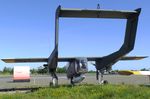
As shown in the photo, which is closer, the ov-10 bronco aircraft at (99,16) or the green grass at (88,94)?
the green grass at (88,94)

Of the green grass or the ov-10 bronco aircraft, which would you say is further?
the ov-10 bronco aircraft

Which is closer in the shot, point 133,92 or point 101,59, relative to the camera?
point 133,92

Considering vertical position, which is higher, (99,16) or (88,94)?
(99,16)

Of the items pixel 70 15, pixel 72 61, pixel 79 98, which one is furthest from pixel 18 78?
pixel 79 98

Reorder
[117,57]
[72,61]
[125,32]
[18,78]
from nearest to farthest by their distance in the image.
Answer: [125,32], [117,57], [72,61], [18,78]

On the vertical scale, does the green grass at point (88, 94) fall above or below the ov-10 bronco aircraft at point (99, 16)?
below

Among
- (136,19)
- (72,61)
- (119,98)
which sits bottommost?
(119,98)

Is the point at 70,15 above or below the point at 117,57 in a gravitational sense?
above

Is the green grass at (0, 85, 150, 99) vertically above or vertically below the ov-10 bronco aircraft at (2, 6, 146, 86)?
below

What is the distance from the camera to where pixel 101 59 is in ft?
112

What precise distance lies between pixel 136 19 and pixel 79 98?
9.47 meters

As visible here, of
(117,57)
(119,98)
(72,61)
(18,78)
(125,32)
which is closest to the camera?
(119,98)

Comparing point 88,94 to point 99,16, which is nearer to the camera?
point 88,94

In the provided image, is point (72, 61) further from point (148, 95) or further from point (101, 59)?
A: point (148, 95)
